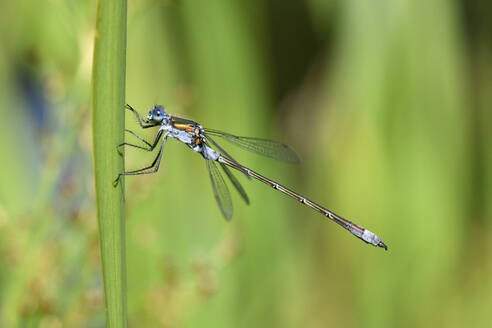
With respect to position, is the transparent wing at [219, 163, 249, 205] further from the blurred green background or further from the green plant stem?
the green plant stem

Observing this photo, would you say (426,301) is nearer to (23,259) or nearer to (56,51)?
(23,259)

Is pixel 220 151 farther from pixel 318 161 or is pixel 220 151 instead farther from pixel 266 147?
pixel 318 161

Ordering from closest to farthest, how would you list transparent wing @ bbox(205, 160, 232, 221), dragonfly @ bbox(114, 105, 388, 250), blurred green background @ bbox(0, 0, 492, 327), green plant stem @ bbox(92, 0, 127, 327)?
1. green plant stem @ bbox(92, 0, 127, 327)
2. dragonfly @ bbox(114, 105, 388, 250)
3. transparent wing @ bbox(205, 160, 232, 221)
4. blurred green background @ bbox(0, 0, 492, 327)

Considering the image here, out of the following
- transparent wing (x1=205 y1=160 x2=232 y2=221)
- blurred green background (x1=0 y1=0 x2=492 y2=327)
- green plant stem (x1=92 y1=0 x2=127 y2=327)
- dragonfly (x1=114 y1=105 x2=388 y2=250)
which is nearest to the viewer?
green plant stem (x1=92 y1=0 x2=127 y2=327)

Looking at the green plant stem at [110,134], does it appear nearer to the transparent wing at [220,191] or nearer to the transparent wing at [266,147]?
the transparent wing at [220,191]

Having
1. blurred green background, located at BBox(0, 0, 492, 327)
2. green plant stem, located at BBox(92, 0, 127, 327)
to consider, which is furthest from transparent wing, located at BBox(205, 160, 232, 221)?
green plant stem, located at BBox(92, 0, 127, 327)

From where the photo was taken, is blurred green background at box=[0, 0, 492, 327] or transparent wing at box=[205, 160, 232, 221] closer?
transparent wing at box=[205, 160, 232, 221]

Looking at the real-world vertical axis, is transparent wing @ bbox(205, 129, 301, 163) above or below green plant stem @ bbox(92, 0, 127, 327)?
above
